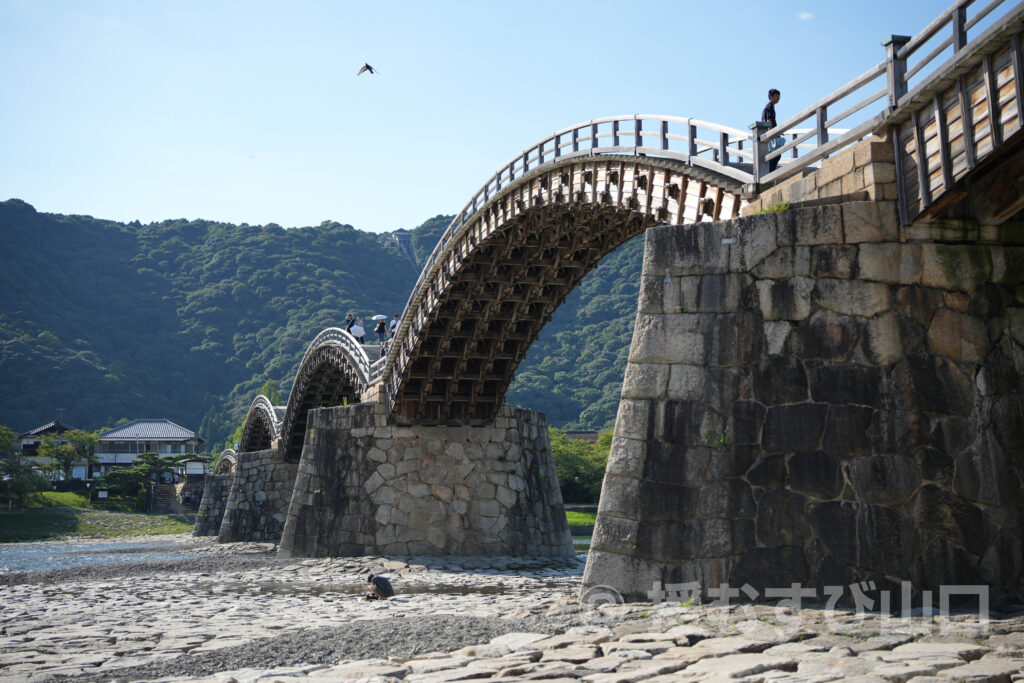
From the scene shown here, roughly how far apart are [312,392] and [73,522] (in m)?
20.9

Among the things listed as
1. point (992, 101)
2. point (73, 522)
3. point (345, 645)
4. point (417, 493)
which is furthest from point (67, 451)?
point (992, 101)

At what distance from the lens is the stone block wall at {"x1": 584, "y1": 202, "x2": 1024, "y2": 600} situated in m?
7.58

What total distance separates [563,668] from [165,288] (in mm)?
120446

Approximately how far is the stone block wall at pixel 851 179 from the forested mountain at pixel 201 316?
7377cm

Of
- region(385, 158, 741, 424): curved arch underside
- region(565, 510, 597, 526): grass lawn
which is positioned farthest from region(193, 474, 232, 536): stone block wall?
region(385, 158, 741, 424): curved arch underside

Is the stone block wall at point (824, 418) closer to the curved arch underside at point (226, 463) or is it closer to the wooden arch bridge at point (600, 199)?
the wooden arch bridge at point (600, 199)

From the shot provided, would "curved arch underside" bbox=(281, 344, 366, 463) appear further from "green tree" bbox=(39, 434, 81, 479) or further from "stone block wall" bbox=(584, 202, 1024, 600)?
"green tree" bbox=(39, 434, 81, 479)

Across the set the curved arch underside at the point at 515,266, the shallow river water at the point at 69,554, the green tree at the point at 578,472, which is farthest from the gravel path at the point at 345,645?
the green tree at the point at 578,472

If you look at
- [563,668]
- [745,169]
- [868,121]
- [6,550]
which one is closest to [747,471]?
[563,668]

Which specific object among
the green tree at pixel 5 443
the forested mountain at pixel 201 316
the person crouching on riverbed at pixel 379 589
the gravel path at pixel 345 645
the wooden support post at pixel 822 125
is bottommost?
the person crouching on riverbed at pixel 379 589

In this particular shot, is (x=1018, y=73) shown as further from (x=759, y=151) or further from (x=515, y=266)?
(x=515, y=266)

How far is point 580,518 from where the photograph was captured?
4462 cm

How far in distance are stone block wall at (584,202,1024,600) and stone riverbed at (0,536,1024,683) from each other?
530 mm

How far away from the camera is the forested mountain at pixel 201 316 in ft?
297
